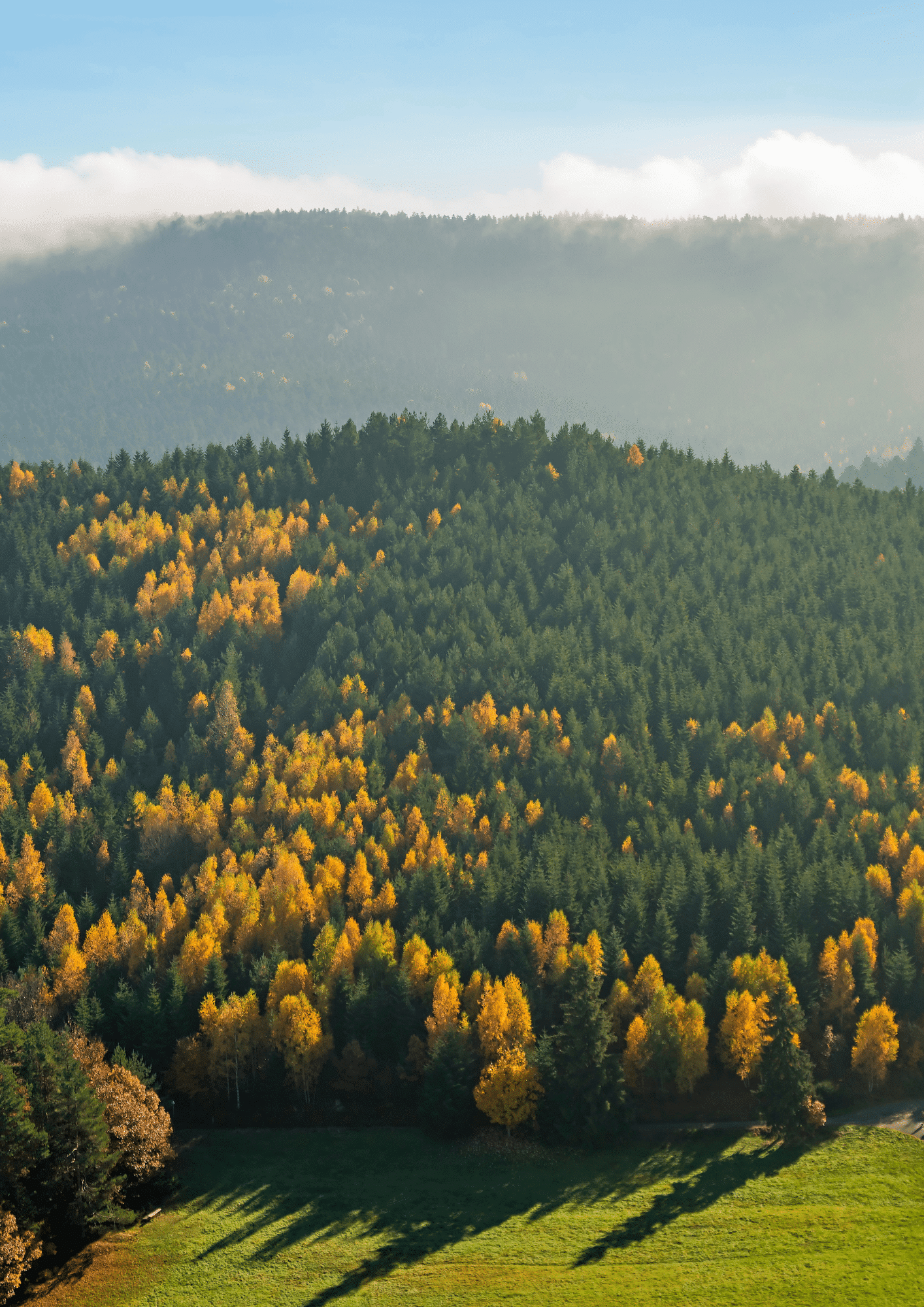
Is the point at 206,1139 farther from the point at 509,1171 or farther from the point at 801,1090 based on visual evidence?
the point at 801,1090

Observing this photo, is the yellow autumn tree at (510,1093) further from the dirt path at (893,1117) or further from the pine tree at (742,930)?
the pine tree at (742,930)

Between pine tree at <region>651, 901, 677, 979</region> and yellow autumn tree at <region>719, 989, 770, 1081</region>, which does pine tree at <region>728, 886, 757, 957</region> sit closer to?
pine tree at <region>651, 901, 677, 979</region>

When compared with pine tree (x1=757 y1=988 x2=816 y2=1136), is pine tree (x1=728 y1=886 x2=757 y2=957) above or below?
above

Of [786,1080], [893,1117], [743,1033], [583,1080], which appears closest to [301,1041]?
[583,1080]

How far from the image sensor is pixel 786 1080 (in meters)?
95.1

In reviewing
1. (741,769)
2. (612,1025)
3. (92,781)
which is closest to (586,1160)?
(612,1025)

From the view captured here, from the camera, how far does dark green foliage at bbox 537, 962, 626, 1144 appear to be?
96500 mm

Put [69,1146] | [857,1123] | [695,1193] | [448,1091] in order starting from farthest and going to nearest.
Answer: [857,1123] → [448,1091] → [695,1193] → [69,1146]

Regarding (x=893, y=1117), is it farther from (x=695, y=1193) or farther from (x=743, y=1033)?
(x=695, y=1193)

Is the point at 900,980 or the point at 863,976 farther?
the point at 900,980

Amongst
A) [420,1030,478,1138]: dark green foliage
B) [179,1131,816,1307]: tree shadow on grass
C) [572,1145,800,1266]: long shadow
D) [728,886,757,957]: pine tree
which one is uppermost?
[728,886,757,957]: pine tree

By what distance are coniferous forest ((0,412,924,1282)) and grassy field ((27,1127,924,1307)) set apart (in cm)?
441

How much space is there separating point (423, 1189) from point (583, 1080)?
17.2 metres

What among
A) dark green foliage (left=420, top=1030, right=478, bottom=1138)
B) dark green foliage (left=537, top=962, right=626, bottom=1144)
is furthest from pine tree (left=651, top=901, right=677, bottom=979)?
dark green foliage (left=420, top=1030, right=478, bottom=1138)
